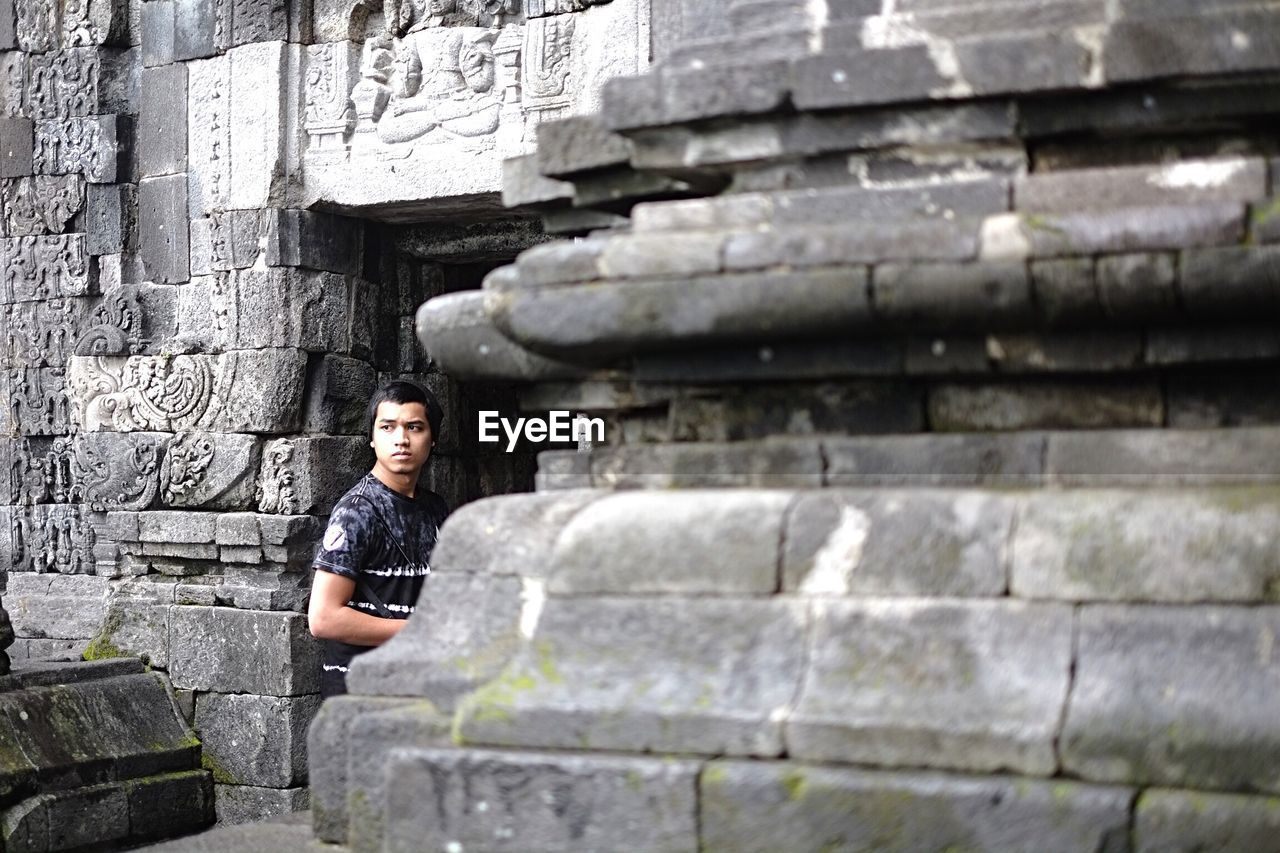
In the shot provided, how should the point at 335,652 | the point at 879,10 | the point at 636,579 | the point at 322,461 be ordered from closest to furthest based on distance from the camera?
the point at 636,579, the point at 879,10, the point at 335,652, the point at 322,461

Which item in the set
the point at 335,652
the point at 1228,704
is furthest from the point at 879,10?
the point at 335,652

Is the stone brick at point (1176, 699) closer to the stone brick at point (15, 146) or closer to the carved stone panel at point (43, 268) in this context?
the carved stone panel at point (43, 268)

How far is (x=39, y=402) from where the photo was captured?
8039 millimetres

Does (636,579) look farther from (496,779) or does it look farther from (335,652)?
(335,652)

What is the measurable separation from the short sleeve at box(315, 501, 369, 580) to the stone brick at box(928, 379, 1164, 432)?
2260 millimetres

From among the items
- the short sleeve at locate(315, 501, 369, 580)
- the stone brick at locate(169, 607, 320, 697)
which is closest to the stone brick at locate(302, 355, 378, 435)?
the stone brick at locate(169, 607, 320, 697)

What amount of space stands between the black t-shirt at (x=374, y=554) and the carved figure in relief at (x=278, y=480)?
2.41 metres

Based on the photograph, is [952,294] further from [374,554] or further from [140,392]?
[140,392]

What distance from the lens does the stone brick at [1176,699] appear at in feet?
7.13

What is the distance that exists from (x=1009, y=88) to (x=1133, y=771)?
1098 mm

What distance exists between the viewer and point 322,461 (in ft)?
23.3

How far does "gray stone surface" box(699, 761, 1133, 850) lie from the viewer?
2.21 m

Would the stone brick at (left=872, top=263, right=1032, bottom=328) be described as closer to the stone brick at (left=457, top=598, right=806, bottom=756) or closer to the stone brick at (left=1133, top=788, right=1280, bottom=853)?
the stone brick at (left=457, top=598, right=806, bottom=756)

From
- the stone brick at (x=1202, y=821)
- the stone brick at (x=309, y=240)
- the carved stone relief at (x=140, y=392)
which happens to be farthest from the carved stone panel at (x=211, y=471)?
the stone brick at (x=1202, y=821)
